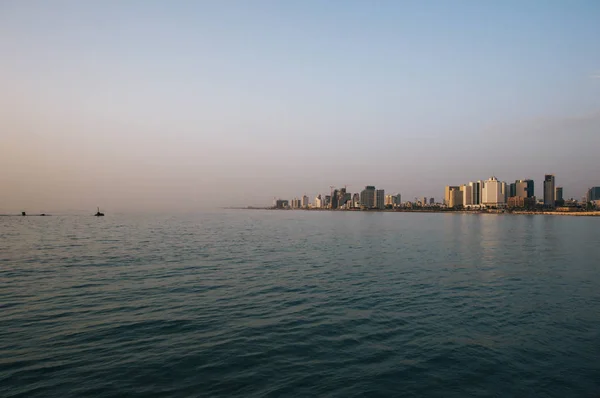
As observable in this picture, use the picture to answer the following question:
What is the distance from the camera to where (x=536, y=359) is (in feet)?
53.0

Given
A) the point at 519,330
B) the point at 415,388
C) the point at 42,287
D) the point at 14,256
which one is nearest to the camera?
the point at 415,388

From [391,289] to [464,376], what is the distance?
14.8 m

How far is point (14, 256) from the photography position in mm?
47844

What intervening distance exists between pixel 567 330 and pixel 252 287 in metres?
20.6

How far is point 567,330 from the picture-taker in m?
20.1

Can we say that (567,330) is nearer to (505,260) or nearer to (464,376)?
(464,376)

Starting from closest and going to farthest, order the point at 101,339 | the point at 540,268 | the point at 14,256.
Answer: the point at 101,339 → the point at 540,268 → the point at 14,256

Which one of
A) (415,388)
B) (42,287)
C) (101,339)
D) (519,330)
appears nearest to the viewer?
(415,388)

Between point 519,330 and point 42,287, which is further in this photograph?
point 42,287

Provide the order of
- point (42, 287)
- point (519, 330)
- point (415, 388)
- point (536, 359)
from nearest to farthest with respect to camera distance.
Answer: point (415, 388) → point (536, 359) → point (519, 330) → point (42, 287)

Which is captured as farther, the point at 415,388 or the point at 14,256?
the point at 14,256

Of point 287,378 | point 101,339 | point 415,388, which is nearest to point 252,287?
point 101,339

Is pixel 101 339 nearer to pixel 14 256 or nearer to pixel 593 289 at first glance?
pixel 593 289

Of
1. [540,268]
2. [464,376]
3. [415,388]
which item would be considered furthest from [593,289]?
[415,388]
